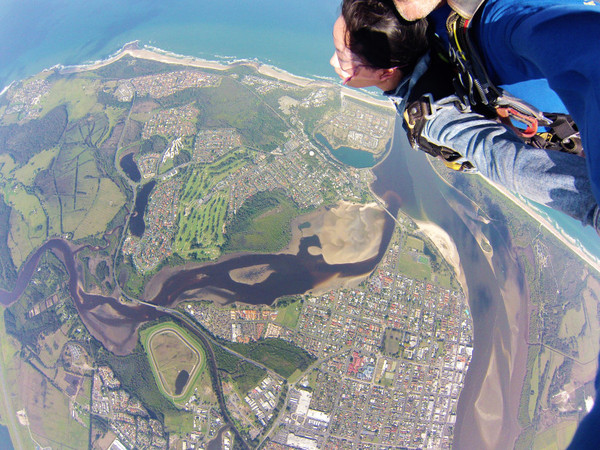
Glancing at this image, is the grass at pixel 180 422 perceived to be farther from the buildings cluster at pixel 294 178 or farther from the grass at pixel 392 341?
the buildings cluster at pixel 294 178

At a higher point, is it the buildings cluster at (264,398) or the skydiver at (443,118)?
the skydiver at (443,118)

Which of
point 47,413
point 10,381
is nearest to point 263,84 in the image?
point 47,413

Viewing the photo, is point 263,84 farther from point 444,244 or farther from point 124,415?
A: point 124,415

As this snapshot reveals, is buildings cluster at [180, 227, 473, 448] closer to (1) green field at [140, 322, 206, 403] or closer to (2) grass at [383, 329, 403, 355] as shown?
(2) grass at [383, 329, 403, 355]

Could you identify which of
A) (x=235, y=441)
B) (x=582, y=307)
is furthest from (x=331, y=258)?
(x=582, y=307)

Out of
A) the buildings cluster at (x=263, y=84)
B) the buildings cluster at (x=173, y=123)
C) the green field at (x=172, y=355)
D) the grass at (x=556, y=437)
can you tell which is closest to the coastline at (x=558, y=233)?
the grass at (x=556, y=437)
